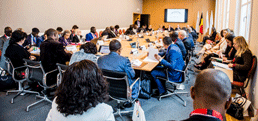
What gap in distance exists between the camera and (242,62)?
3330 mm

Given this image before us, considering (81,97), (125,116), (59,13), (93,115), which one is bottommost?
(125,116)

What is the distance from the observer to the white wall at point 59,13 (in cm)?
605

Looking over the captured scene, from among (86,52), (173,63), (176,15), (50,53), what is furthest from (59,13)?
(176,15)

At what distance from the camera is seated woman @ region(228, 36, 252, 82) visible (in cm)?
315

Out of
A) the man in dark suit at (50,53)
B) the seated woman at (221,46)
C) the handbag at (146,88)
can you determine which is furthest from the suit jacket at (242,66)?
the man in dark suit at (50,53)

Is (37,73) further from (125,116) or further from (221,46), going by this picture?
(221,46)

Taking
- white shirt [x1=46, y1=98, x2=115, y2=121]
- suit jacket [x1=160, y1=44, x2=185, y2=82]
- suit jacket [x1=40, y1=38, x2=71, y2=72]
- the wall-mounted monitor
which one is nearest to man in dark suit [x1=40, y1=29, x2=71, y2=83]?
suit jacket [x1=40, y1=38, x2=71, y2=72]

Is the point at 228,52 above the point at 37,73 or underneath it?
above

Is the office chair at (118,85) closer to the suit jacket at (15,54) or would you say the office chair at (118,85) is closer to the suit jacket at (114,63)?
the suit jacket at (114,63)

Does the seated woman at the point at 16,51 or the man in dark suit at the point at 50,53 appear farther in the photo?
the seated woman at the point at 16,51

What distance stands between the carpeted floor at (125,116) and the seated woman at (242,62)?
0.94 meters

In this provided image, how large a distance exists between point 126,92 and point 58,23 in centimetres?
625

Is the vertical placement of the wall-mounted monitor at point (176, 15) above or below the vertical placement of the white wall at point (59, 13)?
above

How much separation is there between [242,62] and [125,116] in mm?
2147
